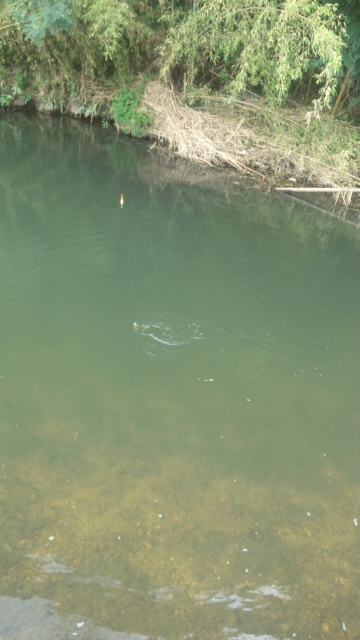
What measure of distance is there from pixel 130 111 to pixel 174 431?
25.8ft

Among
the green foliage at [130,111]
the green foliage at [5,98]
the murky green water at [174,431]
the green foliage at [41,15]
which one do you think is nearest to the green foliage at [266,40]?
the green foliage at [130,111]

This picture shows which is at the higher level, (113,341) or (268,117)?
(268,117)

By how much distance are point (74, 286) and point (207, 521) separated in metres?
3.02

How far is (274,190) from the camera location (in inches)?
346

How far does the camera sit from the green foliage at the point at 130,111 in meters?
10.1

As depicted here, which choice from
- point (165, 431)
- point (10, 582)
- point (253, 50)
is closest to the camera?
point (10, 582)

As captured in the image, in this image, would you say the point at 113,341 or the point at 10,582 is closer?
the point at 10,582

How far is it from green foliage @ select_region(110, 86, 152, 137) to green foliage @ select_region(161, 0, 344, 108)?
935mm

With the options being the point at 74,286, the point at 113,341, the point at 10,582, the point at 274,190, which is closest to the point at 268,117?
the point at 274,190

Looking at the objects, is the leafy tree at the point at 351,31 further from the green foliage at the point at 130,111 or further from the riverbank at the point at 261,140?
the green foliage at the point at 130,111

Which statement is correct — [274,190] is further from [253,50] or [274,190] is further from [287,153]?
[253,50]

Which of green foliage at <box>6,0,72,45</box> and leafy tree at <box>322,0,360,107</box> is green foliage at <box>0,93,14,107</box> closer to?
green foliage at <box>6,0,72,45</box>

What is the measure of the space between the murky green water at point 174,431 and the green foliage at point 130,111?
368 cm

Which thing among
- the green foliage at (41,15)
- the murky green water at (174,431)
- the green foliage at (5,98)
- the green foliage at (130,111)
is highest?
the green foliage at (41,15)
